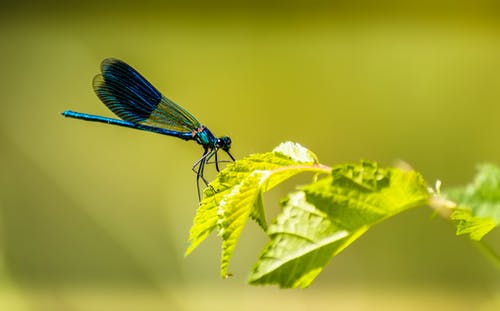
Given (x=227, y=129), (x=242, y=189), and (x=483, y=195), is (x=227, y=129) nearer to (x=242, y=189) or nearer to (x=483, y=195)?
(x=242, y=189)

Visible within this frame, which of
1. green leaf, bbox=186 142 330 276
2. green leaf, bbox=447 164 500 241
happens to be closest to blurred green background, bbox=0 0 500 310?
green leaf, bbox=186 142 330 276

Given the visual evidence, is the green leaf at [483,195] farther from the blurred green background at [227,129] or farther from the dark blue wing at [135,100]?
the blurred green background at [227,129]

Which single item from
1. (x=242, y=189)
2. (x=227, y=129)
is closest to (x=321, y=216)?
(x=242, y=189)

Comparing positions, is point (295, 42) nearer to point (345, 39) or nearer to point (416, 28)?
point (345, 39)

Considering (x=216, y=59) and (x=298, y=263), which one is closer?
(x=298, y=263)

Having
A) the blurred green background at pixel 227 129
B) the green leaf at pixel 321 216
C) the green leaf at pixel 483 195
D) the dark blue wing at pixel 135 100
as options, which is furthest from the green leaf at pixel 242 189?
the blurred green background at pixel 227 129

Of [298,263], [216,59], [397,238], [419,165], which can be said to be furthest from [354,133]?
[298,263]
